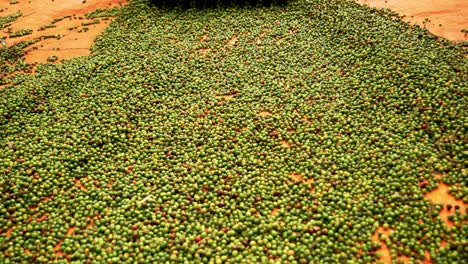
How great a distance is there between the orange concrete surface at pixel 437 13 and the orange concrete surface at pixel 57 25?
744 cm

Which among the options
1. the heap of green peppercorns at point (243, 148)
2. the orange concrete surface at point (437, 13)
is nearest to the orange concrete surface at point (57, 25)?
the heap of green peppercorns at point (243, 148)

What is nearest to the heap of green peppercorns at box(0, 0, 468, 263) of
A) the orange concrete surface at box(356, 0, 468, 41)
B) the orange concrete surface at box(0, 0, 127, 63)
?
the orange concrete surface at box(356, 0, 468, 41)

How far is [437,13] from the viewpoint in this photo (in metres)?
8.84

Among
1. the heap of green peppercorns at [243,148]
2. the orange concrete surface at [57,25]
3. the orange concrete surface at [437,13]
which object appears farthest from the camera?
the orange concrete surface at [57,25]

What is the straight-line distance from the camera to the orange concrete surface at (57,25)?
30.1 ft

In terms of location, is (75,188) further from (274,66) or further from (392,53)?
(392,53)

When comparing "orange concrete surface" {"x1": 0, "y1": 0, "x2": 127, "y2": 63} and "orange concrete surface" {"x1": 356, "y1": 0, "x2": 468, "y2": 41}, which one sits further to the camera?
"orange concrete surface" {"x1": 0, "y1": 0, "x2": 127, "y2": 63}

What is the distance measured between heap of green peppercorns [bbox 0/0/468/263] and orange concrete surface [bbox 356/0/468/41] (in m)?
0.49

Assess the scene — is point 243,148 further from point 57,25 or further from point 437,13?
point 57,25

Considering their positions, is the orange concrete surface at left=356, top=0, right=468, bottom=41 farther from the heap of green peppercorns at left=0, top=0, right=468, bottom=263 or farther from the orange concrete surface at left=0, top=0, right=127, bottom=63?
the orange concrete surface at left=0, top=0, right=127, bottom=63

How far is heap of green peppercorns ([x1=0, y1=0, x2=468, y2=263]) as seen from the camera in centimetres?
481

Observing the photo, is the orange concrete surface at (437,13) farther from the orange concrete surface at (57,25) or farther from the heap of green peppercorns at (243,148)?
the orange concrete surface at (57,25)

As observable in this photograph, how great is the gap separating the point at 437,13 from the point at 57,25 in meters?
10.3

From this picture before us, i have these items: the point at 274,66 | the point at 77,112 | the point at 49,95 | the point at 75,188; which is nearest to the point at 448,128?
the point at 274,66
